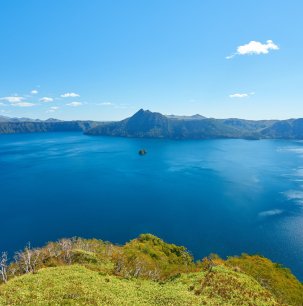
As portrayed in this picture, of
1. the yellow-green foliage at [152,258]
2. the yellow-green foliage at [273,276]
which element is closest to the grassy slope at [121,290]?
the yellow-green foliage at [152,258]

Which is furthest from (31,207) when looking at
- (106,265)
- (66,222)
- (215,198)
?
(106,265)

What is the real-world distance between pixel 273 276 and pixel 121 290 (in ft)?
171

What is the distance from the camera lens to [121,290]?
44125 mm

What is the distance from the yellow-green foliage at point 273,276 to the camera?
69562 mm

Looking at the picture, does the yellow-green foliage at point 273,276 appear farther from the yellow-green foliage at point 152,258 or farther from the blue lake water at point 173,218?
the blue lake water at point 173,218

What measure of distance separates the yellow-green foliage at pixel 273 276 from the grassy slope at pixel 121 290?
76.7ft

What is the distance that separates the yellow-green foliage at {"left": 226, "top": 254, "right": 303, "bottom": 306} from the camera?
69.6m

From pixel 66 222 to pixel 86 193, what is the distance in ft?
166

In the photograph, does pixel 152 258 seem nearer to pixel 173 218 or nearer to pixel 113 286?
pixel 113 286

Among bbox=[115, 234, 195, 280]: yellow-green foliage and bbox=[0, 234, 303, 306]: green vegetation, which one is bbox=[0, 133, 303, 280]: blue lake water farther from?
bbox=[0, 234, 303, 306]: green vegetation

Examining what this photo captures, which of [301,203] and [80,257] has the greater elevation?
[80,257]

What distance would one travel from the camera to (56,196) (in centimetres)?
18462

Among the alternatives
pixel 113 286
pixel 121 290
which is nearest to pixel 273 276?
pixel 121 290

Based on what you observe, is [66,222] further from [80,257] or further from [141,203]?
[80,257]
